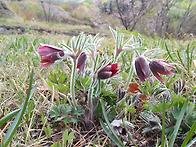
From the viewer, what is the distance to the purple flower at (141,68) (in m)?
0.67

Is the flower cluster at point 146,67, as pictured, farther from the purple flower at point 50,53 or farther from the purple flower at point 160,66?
the purple flower at point 50,53

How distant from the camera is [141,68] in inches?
26.7

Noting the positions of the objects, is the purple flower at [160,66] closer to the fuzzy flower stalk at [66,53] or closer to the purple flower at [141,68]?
the purple flower at [141,68]

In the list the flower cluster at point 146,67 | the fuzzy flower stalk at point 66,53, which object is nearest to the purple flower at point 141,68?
the flower cluster at point 146,67

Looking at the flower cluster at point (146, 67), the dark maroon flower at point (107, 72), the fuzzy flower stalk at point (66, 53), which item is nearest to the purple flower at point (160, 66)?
the flower cluster at point (146, 67)

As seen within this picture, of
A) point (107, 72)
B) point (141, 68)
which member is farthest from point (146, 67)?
point (107, 72)

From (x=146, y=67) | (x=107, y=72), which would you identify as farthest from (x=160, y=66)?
(x=107, y=72)

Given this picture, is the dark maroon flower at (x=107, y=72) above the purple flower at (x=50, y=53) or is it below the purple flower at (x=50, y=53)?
below

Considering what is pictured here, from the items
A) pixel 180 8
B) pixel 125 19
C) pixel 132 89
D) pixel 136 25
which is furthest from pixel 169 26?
pixel 132 89

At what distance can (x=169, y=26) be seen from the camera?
14133mm

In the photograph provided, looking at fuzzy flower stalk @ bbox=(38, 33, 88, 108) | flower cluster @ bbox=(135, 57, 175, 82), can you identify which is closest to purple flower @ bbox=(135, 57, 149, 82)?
flower cluster @ bbox=(135, 57, 175, 82)

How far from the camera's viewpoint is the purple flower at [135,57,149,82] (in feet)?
2.19

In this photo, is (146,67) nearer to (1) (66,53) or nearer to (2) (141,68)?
(2) (141,68)

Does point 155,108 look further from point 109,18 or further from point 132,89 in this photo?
point 109,18
